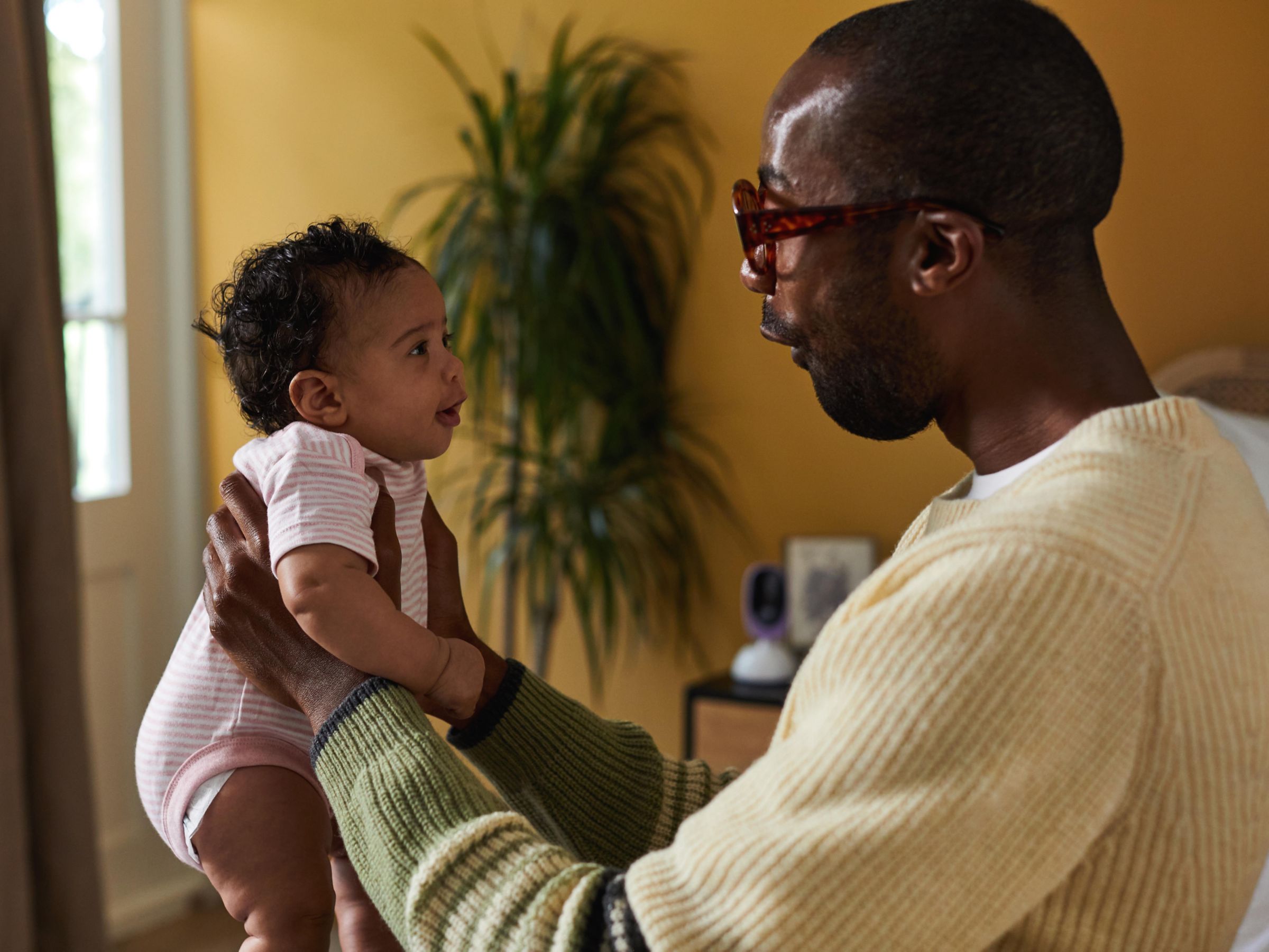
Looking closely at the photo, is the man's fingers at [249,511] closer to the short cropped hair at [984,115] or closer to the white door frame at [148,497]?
the short cropped hair at [984,115]

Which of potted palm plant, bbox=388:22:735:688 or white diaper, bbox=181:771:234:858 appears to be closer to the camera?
white diaper, bbox=181:771:234:858

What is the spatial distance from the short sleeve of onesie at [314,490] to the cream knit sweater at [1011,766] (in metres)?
0.31

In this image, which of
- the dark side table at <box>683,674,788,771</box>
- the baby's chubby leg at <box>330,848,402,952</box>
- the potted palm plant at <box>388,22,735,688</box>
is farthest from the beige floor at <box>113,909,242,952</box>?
the baby's chubby leg at <box>330,848,402,952</box>

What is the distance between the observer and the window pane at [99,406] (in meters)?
3.30

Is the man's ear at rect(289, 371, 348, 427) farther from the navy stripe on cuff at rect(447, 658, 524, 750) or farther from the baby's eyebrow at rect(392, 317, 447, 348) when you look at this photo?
the navy stripe on cuff at rect(447, 658, 524, 750)

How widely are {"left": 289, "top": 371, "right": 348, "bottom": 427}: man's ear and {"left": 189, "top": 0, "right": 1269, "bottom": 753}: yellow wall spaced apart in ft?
5.92

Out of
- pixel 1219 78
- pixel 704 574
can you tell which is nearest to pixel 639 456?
pixel 704 574

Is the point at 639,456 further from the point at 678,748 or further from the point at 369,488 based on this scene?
the point at 369,488

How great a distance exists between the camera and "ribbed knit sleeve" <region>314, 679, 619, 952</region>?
81 centimetres

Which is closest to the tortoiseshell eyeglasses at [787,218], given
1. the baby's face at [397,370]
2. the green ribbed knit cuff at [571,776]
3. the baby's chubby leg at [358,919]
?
the baby's face at [397,370]

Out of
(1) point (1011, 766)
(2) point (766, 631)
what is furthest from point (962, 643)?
(2) point (766, 631)

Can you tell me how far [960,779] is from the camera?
73cm

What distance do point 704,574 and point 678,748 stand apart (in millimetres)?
463

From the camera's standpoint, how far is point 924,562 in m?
0.81
